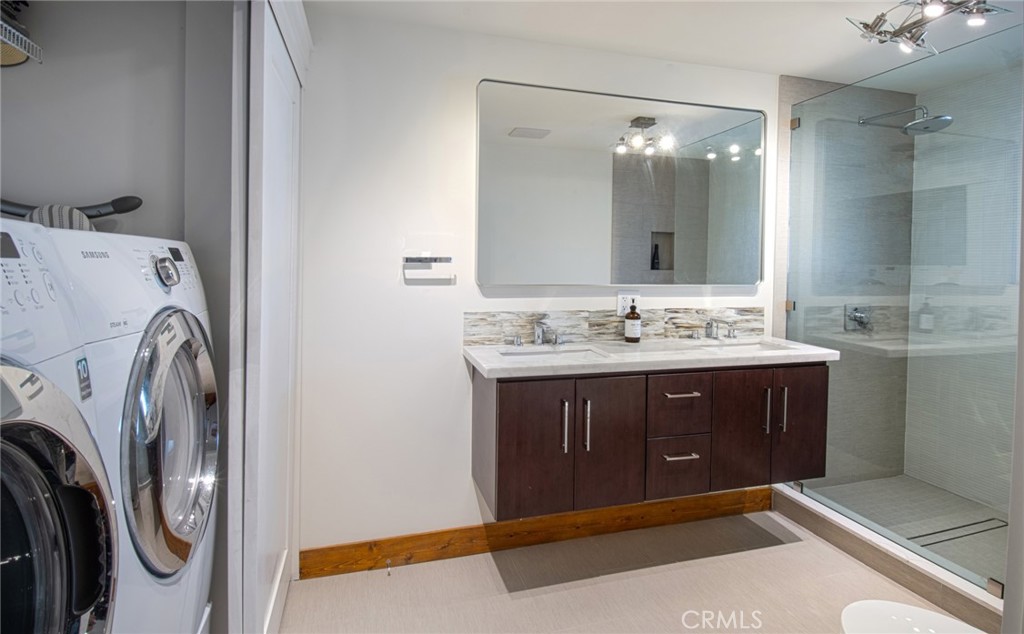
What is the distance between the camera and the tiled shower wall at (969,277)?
215 centimetres

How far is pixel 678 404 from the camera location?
7.72ft

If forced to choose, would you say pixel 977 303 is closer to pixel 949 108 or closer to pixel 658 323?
pixel 949 108

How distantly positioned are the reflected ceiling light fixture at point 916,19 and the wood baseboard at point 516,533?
7.56ft

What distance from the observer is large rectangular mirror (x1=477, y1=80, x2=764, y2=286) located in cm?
254

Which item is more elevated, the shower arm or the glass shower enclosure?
the shower arm

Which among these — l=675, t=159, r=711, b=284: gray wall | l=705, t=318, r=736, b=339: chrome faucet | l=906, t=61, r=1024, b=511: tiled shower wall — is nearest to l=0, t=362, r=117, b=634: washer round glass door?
l=675, t=159, r=711, b=284: gray wall

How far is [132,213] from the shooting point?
1599 mm

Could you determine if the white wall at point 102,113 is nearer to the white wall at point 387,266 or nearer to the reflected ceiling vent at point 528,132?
the white wall at point 387,266

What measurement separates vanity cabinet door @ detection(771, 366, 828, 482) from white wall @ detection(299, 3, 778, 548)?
1354 mm

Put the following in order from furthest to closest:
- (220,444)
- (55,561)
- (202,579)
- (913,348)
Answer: (913,348) < (220,444) < (202,579) < (55,561)

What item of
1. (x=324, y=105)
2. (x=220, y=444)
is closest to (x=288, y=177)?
(x=324, y=105)

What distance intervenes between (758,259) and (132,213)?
2913mm

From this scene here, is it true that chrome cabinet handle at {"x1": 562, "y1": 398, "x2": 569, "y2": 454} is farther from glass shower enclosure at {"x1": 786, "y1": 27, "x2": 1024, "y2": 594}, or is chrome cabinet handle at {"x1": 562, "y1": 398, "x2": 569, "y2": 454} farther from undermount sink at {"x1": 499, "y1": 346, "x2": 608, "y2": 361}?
glass shower enclosure at {"x1": 786, "y1": 27, "x2": 1024, "y2": 594}

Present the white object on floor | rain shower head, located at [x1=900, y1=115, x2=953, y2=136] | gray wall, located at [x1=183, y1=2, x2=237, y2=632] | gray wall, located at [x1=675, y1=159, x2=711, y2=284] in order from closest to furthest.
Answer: gray wall, located at [x1=183, y1=2, x2=237, y2=632]
the white object on floor
rain shower head, located at [x1=900, y1=115, x2=953, y2=136]
gray wall, located at [x1=675, y1=159, x2=711, y2=284]
